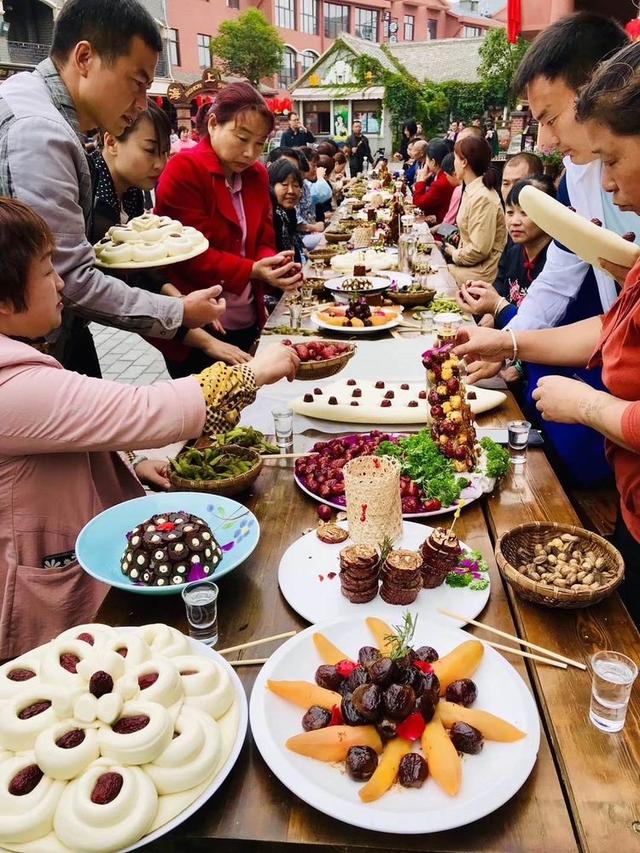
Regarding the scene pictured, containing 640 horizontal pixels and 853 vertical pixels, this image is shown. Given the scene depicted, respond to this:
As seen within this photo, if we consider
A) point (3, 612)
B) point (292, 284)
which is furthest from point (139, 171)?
point (3, 612)

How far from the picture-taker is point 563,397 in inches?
73.5

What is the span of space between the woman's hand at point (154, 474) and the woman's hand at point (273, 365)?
0.55 m

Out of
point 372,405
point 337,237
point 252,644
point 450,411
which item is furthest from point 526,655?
point 337,237

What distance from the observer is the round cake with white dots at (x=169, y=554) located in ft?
5.12

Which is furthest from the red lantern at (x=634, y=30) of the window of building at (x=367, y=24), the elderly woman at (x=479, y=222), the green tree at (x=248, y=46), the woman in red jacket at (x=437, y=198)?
the window of building at (x=367, y=24)

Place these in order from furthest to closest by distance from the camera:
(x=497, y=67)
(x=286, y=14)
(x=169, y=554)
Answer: (x=286, y=14), (x=497, y=67), (x=169, y=554)

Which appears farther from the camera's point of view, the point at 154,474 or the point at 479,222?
the point at 479,222

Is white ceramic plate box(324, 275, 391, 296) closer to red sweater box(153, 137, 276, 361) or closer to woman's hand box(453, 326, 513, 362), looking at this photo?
red sweater box(153, 137, 276, 361)

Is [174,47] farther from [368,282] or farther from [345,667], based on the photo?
[345,667]

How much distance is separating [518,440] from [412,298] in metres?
2.21

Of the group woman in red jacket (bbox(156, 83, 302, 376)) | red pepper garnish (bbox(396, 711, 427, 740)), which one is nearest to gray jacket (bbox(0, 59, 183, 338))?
woman in red jacket (bbox(156, 83, 302, 376))

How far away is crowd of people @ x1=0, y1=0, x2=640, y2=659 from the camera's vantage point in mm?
1690

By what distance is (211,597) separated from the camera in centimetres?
144

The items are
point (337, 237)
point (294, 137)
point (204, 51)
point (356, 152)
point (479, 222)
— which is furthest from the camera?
point (204, 51)
